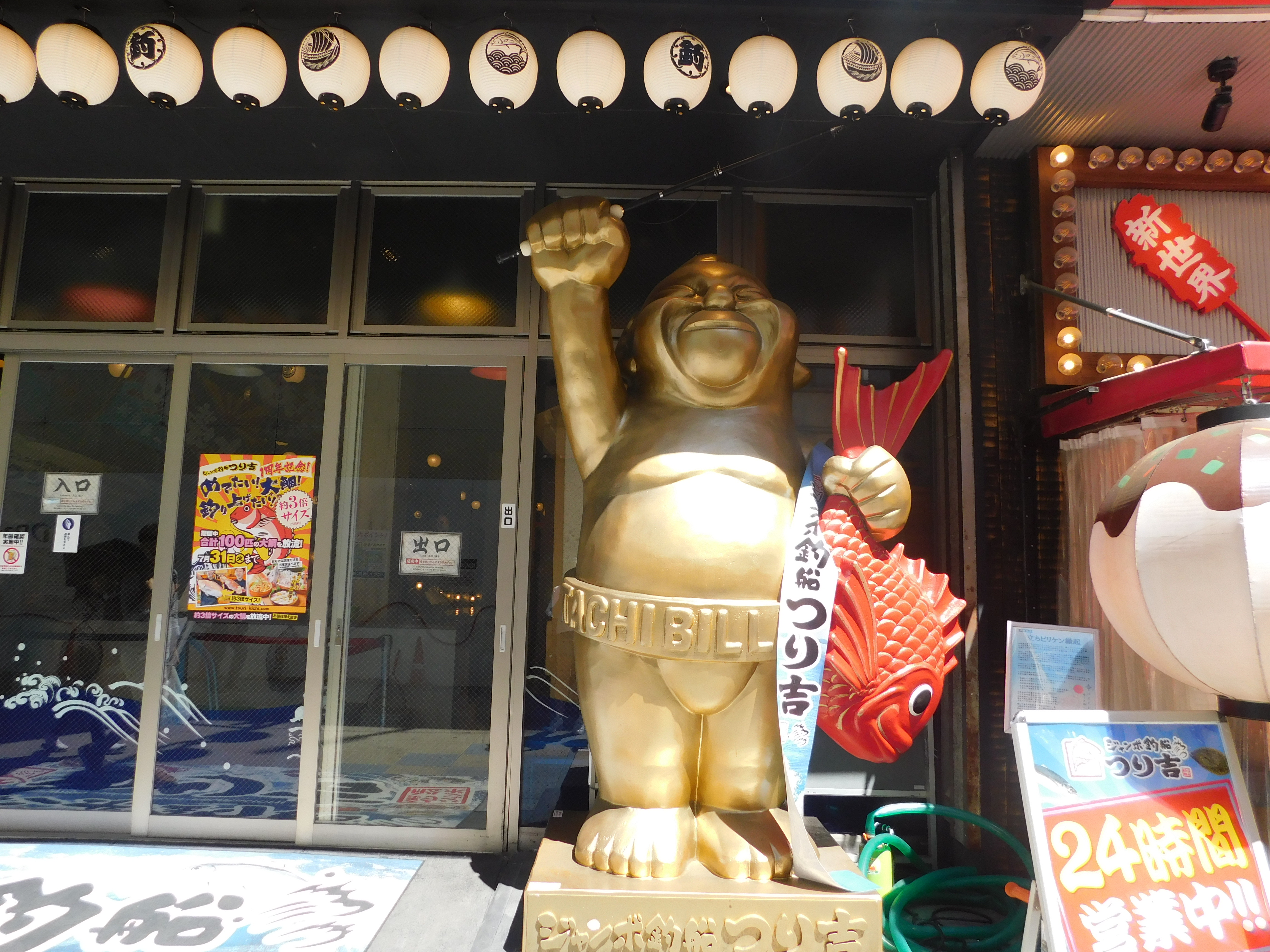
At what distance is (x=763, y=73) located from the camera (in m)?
2.85

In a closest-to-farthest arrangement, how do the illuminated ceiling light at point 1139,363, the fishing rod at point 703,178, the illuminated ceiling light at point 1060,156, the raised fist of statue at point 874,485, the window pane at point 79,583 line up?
the raised fist of statue at point 874,485 < the fishing rod at point 703,178 < the illuminated ceiling light at point 1139,363 < the illuminated ceiling light at point 1060,156 < the window pane at point 79,583

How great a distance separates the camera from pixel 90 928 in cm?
278

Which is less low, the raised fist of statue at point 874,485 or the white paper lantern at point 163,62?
the white paper lantern at point 163,62

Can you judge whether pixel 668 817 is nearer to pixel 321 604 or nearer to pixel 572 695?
pixel 572 695

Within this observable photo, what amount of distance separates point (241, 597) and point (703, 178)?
9.30 ft

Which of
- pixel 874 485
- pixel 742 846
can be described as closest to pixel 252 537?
pixel 742 846

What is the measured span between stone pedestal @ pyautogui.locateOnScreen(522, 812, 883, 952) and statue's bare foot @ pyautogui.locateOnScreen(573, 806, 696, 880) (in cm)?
6

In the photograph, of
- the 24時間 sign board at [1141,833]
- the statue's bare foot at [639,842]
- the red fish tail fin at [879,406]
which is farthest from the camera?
the red fish tail fin at [879,406]

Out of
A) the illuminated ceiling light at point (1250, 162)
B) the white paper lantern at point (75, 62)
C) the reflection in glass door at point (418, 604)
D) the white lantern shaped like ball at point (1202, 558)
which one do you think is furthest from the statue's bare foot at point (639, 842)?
the illuminated ceiling light at point (1250, 162)

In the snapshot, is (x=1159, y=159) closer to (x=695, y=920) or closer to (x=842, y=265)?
(x=842, y=265)

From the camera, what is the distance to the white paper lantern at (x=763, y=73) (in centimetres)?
284

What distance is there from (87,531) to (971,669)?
4203 millimetres

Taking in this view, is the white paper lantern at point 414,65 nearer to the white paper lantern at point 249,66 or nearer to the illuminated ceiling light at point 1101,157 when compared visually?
the white paper lantern at point 249,66

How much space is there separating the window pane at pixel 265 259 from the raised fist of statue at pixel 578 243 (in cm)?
170
